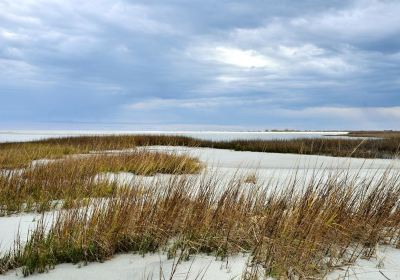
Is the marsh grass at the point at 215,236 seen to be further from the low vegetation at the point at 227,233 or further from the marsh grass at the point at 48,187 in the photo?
the marsh grass at the point at 48,187

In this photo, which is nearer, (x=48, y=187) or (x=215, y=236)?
(x=215, y=236)

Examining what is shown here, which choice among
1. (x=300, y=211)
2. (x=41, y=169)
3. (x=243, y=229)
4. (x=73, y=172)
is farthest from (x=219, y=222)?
(x=41, y=169)

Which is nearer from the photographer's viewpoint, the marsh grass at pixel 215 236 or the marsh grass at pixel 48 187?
the marsh grass at pixel 215 236

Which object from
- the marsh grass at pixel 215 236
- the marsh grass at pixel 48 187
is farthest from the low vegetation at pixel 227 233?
the marsh grass at pixel 48 187

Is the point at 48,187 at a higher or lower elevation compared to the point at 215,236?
lower

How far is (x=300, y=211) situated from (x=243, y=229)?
28.7 inches

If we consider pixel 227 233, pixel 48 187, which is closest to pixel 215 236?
pixel 227 233

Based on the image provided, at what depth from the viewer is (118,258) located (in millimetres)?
3771

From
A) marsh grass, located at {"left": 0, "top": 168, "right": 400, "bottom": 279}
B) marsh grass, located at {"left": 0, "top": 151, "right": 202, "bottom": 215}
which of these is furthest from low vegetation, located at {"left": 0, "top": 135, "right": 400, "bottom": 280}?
marsh grass, located at {"left": 0, "top": 151, "right": 202, "bottom": 215}

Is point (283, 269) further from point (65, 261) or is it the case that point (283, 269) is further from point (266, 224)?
point (65, 261)

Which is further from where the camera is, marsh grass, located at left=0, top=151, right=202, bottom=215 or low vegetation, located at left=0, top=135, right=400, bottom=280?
marsh grass, located at left=0, top=151, right=202, bottom=215

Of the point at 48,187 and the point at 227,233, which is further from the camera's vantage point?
the point at 48,187

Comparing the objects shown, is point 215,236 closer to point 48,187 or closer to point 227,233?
point 227,233

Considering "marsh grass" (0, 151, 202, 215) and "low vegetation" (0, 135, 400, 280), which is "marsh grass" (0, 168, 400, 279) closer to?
"low vegetation" (0, 135, 400, 280)
